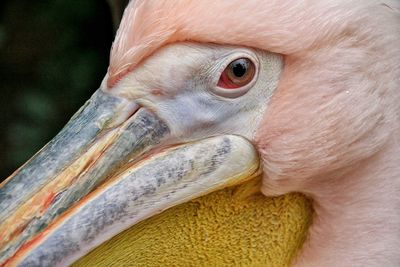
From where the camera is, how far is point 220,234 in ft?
6.16

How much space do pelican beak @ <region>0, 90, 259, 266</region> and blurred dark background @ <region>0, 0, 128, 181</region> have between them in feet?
8.79

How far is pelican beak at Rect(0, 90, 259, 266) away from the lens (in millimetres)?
1642

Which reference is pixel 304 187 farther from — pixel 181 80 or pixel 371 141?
pixel 181 80

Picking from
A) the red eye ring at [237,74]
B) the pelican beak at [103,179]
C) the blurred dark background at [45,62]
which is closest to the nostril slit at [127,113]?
the pelican beak at [103,179]

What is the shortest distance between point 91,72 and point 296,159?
2813 mm

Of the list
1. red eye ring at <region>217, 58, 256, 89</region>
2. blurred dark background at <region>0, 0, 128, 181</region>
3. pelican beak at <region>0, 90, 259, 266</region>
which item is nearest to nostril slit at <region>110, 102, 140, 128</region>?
pelican beak at <region>0, 90, 259, 266</region>

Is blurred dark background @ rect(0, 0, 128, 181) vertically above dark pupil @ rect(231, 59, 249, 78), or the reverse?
blurred dark background @ rect(0, 0, 128, 181)

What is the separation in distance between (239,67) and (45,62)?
2.86 metres

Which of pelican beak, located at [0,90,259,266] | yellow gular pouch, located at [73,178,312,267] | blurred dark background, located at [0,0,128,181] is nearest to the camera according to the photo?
pelican beak, located at [0,90,259,266]

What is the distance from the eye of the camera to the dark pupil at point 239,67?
169cm

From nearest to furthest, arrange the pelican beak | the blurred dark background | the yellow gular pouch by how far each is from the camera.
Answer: the pelican beak, the yellow gular pouch, the blurred dark background

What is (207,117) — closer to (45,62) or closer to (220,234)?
(220,234)

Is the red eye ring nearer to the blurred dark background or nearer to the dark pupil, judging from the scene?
the dark pupil

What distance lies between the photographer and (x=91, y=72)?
4406 mm
